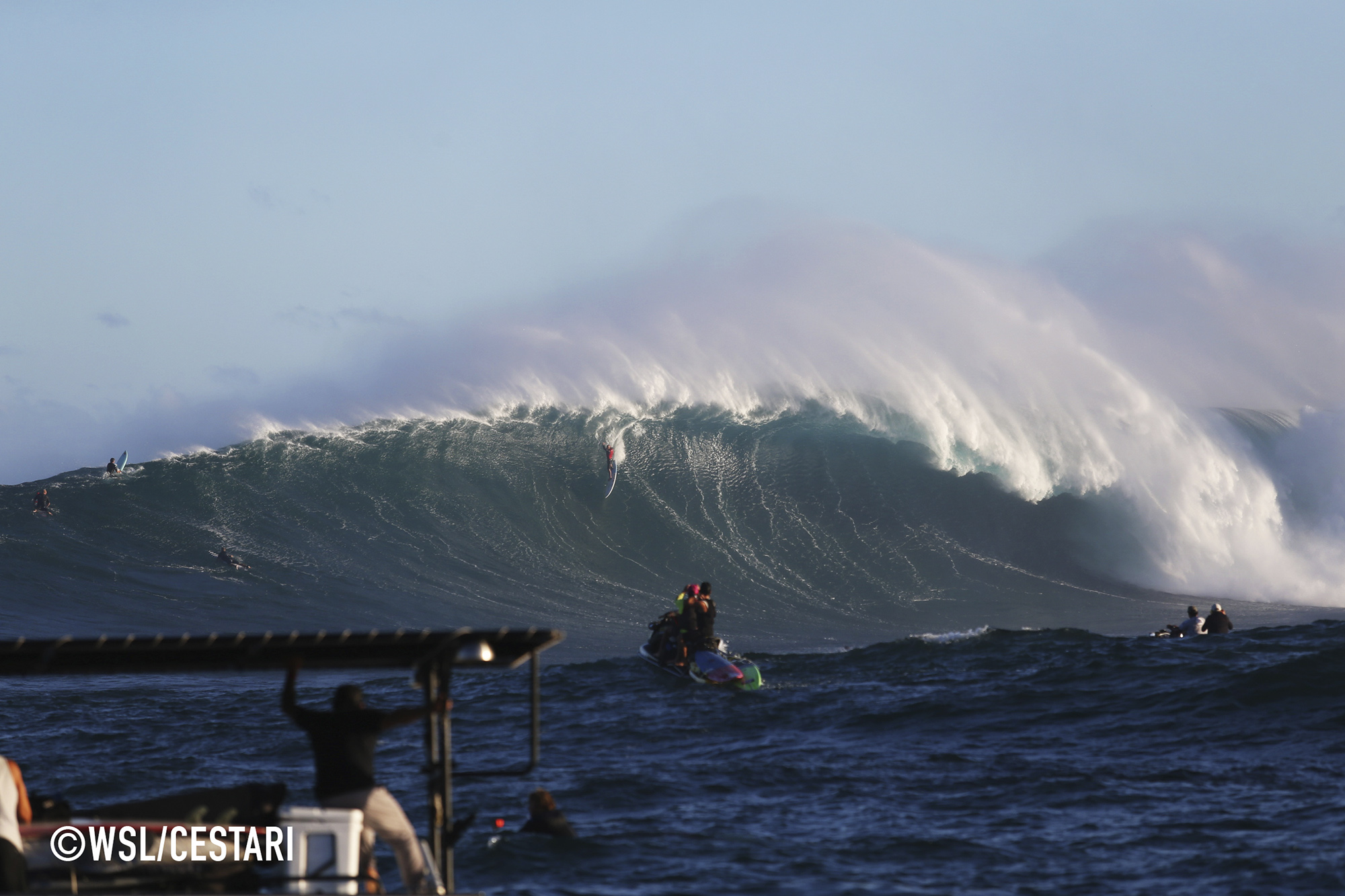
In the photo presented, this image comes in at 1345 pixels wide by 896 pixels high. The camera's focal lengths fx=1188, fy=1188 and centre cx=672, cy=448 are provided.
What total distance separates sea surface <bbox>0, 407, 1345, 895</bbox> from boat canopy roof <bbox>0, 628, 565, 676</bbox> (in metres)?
2.54

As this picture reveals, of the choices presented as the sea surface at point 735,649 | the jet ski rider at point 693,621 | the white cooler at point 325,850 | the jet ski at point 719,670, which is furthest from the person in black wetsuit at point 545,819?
the jet ski rider at point 693,621

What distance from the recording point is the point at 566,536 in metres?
29.1

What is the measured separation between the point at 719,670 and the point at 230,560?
49.5 ft

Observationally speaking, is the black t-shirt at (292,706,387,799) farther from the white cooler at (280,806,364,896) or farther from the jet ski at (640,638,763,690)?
the jet ski at (640,638,763,690)

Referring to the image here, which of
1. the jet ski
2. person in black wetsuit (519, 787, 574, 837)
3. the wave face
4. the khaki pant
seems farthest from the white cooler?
the wave face

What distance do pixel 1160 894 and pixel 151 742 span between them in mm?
10525

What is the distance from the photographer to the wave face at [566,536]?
24219mm

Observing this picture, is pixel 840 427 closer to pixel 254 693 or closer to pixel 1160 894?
pixel 254 693

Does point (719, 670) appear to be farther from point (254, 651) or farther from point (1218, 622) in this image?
point (254, 651)

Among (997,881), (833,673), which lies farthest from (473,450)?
(997,881)

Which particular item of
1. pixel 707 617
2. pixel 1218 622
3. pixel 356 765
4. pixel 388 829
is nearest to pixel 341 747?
pixel 356 765

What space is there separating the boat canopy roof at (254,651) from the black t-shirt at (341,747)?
0.31 metres

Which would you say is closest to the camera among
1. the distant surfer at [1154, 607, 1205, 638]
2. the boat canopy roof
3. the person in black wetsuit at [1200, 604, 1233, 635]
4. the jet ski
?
the boat canopy roof

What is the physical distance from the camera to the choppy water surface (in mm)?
8008
